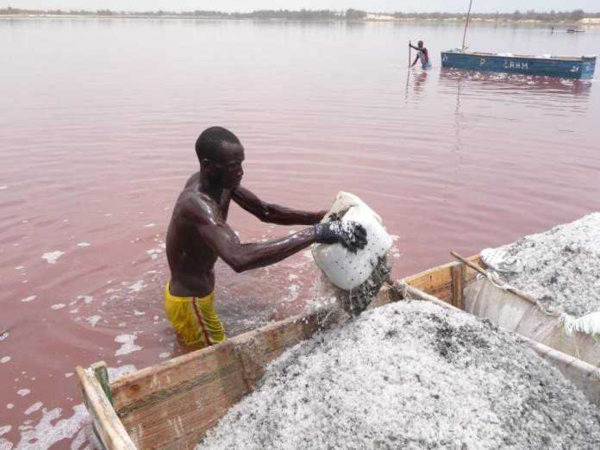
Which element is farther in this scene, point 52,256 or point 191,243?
point 52,256

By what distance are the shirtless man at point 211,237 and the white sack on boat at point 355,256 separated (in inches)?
1.9

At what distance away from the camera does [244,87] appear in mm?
15266

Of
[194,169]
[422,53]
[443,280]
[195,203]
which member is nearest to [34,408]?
[195,203]

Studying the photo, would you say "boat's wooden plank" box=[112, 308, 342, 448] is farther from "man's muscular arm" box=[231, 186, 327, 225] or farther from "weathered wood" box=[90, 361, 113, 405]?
"man's muscular arm" box=[231, 186, 327, 225]

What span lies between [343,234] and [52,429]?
2.05 m

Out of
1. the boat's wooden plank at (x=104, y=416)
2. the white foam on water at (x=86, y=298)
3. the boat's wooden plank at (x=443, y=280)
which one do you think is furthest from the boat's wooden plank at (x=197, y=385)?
the white foam on water at (x=86, y=298)

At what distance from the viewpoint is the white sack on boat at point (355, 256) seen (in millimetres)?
2463

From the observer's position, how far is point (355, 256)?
2461 millimetres

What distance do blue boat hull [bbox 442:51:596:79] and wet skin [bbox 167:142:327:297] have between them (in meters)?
17.1

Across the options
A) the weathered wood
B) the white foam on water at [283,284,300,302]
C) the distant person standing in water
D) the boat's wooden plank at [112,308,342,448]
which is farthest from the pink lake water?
the distant person standing in water

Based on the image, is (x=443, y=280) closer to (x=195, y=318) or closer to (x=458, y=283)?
(x=458, y=283)

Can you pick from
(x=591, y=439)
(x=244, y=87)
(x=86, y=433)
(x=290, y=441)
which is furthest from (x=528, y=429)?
(x=244, y=87)

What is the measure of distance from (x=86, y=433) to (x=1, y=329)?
1.49 metres

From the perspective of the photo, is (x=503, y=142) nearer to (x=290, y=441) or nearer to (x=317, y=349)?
(x=317, y=349)
